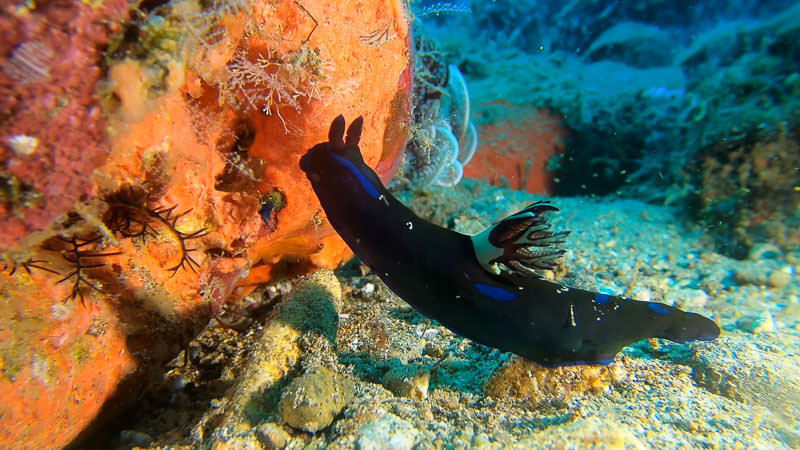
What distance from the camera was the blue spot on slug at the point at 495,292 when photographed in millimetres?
2311

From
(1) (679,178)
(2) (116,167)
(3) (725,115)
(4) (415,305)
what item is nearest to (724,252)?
(1) (679,178)

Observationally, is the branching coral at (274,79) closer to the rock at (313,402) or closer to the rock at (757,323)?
the rock at (313,402)

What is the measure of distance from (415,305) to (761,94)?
805 centimetres

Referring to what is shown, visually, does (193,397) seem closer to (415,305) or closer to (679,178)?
(415,305)

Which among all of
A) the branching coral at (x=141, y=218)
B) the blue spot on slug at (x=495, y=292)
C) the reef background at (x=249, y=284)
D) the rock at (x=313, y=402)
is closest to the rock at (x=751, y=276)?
the reef background at (x=249, y=284)

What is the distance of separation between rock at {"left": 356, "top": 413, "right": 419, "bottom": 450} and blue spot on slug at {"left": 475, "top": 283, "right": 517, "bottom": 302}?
0.86 meters

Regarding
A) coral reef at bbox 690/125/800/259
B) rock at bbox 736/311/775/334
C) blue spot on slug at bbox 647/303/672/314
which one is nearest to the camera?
blue spot on slug at bbox 647/303/672/314

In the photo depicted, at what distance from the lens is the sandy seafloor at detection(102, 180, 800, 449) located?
1.94 meters

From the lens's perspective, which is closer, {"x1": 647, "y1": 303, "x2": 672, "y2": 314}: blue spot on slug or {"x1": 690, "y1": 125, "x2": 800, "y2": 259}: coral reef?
{"x1": 647, "y1": 303, "x2": 672, "y2": 314}: blue spot on slug

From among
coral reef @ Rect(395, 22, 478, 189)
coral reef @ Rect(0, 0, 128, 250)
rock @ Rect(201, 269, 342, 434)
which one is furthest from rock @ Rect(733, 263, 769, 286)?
coral reef @ Rect(0, 0, 128, 250)

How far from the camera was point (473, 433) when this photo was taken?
195cm

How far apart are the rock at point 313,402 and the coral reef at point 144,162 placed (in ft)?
3.37

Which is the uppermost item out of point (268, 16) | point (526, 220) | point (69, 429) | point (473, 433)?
point (268, 16)

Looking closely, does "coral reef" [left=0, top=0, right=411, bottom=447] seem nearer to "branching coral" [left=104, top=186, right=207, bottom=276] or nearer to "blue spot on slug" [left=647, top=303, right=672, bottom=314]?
"branching coral" [left=104, top=186, right=207, bottom=276]
